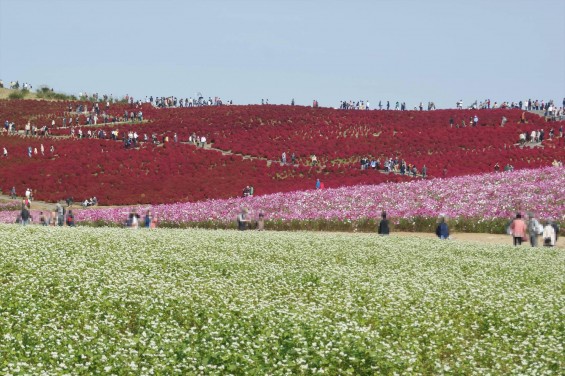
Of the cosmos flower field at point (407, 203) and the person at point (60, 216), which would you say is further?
the person at point (60, 216)

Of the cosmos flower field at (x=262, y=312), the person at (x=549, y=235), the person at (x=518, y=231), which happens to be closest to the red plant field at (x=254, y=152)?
the person at (x=549, y=235)

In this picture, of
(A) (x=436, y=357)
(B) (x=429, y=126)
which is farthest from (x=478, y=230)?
(B) (x=429, y=126)

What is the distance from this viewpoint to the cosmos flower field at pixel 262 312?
11.8 meters

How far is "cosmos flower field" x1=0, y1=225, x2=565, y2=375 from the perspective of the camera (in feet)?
38.6

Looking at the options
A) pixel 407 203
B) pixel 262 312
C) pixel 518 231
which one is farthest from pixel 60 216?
pixel 262 312

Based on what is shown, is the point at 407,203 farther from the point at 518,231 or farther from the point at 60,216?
the point at 60,216

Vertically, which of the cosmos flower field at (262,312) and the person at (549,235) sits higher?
the person at (549,235)

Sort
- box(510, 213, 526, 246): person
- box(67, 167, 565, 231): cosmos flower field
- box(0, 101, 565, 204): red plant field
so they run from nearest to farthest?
box(510, 213, 526, 246): person, box(67, 167, 565, 231): cosmos flower field, box(0, 101, 565, 204): red plant field

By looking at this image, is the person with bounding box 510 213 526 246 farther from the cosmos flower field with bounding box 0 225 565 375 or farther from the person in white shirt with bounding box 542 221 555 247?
the cosmos flower field with bounding box 0 225 565 375

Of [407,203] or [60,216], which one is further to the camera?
[407,203]

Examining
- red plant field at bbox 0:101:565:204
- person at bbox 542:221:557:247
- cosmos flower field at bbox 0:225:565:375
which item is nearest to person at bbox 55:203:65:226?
red plant field at bbox 0:101:565:204

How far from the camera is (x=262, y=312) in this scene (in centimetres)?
1488

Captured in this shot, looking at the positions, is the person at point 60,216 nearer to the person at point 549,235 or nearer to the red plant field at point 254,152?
the red plant field at point 254,152

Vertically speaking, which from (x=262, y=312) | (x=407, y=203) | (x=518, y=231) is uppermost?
(x=407, y=203)
